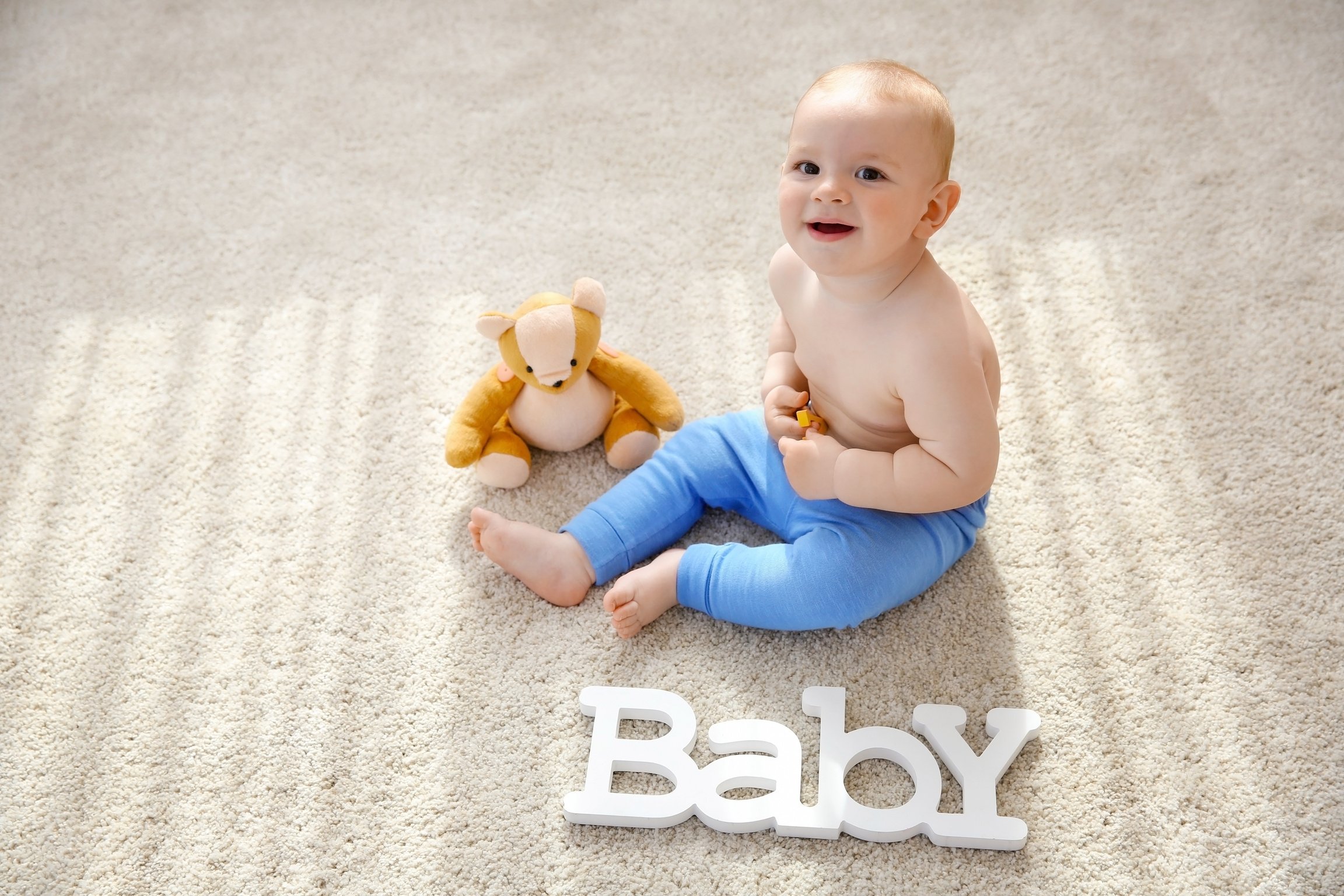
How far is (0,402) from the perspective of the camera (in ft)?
4.22

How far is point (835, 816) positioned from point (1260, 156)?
1112 mm

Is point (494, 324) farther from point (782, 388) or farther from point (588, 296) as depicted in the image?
point (782, 388)

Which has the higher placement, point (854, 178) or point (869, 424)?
point (854, 178)

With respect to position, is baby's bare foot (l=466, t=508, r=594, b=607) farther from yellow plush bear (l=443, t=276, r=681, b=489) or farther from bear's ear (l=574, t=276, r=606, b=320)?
bear's ear (l=574, t=276, r=606, b=320)

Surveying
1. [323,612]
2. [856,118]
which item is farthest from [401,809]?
[856,118]

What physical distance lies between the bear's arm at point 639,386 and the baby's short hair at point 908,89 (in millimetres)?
388

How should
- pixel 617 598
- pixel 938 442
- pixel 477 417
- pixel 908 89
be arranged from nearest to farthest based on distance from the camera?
1. pixel 908 89
2. pixel 938 442
3. pixel 617 598
4. pixel 477 417

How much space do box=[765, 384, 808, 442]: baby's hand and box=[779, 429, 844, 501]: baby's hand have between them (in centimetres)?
3

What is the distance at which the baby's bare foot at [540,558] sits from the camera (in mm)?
1094

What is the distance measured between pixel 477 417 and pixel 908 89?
55 centimetres

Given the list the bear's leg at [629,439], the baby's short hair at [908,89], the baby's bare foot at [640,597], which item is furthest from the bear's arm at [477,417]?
the baby's short hair at [908,89]

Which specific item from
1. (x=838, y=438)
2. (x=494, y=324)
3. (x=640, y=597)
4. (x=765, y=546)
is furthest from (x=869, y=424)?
(x=494, y=324)

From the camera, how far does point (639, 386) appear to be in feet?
3.87

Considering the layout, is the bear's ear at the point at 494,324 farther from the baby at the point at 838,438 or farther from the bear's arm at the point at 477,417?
the baby at the point at 838,438
